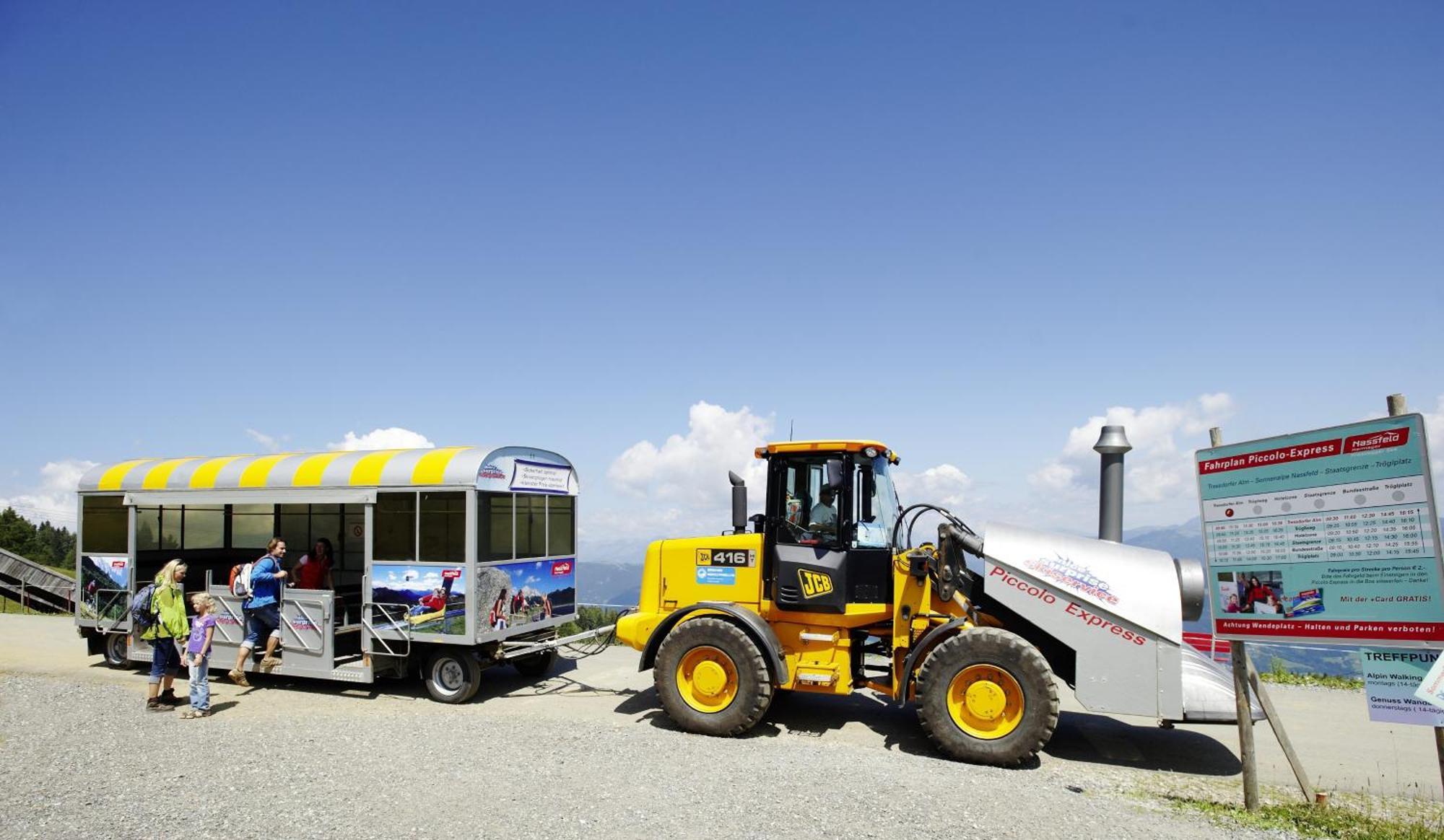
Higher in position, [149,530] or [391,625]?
[149,530]

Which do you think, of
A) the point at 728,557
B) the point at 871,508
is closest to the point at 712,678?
the point at 728,557

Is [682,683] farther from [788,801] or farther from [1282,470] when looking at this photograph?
[1282,470]

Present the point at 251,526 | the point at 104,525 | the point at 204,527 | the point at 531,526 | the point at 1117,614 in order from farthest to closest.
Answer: the point at 251,526 < the point at 204,527 < the point at 104,525 < the point at 531,526 < the point at 1117,614

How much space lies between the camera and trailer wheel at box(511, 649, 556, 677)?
10.7m

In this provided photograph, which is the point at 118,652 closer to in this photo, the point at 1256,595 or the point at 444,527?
the point at 444,527

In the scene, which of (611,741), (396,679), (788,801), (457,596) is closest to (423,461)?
(457,596)

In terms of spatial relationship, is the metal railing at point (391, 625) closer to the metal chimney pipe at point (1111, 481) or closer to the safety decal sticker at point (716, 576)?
the safety decal sticker at point (716, 576)

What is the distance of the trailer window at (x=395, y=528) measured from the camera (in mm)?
9664

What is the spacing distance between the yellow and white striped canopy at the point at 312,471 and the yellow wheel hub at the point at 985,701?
5.43m

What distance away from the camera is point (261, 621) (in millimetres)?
10062

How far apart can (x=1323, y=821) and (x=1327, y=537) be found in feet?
6.24

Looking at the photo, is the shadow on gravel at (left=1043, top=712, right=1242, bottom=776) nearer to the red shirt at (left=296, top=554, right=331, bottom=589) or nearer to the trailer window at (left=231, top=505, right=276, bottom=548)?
the red shirt at (left=296, top=554, right=331, bottom=589)

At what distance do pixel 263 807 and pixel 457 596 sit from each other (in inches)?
139

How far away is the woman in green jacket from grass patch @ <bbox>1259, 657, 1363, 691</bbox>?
12589 mm
